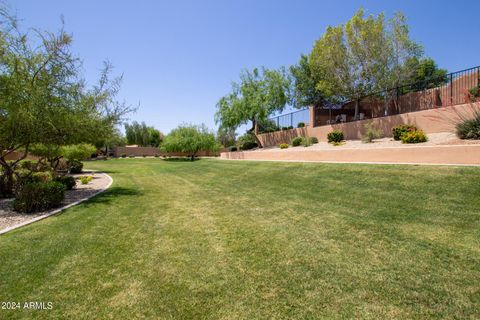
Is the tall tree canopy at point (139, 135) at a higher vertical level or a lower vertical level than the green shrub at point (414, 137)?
higher

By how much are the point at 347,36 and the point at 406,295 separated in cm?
2166

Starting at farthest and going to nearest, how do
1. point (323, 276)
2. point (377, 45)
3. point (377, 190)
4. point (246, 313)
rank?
1. point (377, 45)
2. point (377, 190)
3. point (323, 276)
4. point (246, 313)

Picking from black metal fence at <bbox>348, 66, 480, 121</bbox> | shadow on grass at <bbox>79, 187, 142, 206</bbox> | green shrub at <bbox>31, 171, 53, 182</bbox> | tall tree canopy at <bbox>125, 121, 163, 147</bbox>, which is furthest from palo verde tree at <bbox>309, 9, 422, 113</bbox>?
tall tree canopy at <bbox>125, 121, 163, 147</bbox>

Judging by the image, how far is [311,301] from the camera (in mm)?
3023

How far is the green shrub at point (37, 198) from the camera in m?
7.82

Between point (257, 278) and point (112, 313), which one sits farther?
point (257, 278)

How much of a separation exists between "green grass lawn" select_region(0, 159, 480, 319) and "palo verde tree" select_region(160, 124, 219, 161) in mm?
29512

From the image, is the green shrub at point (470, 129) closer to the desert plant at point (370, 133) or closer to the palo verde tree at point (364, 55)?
the desert plant at point (370, 133)

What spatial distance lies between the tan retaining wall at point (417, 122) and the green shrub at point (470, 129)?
2156 millimetres

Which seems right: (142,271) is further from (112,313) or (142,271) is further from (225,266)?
(225,266)

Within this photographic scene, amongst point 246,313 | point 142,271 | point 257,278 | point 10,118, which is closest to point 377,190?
point 257,278

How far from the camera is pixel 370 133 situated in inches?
583

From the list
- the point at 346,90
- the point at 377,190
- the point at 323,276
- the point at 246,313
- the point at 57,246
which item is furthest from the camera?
the point at 346,90

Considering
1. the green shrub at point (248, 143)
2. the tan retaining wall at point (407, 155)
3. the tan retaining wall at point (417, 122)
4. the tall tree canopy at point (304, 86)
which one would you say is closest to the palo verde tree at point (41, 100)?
the tan retaining wall at point (407, 155)
